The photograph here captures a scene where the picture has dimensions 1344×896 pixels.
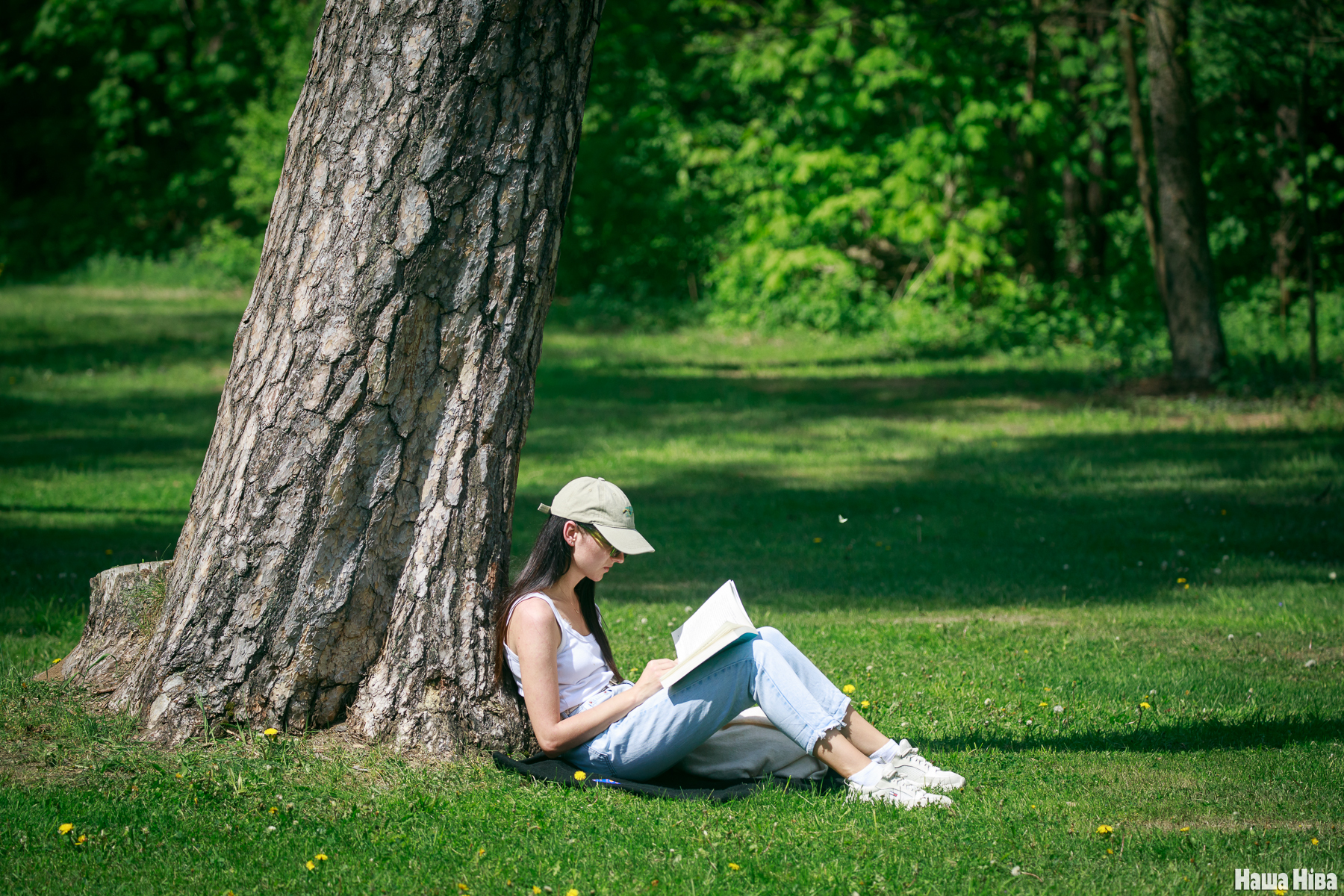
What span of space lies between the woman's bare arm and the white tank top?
15cm

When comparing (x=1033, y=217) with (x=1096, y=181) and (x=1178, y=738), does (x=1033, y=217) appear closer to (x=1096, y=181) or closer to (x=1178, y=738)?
(x=1096, y=181)

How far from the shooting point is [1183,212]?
14906 mm

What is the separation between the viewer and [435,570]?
14.7 feet

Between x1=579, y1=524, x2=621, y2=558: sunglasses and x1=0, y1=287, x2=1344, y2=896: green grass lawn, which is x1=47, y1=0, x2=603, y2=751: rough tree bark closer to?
x1=0, y1=287, x2=1344, y2=896: green grass lawn

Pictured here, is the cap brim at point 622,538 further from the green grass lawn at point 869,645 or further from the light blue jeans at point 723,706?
the green grass lawn at point 869,645

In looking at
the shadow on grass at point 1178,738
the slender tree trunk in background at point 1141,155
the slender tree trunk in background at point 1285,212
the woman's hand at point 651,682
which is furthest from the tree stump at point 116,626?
the slender tree trunk in background at point 1285,212

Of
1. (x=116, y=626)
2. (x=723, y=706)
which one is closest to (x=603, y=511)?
(x=723, y=706)

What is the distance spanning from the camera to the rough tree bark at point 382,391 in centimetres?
430

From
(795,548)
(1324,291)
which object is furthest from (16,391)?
(1324,291)

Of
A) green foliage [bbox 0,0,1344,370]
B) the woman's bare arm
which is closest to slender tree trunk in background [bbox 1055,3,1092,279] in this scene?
green foliage [bbox 0,0,1344,370]

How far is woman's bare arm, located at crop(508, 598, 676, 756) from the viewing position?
4344 mm

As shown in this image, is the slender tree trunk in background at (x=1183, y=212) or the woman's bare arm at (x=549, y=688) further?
the slender tree trunk in background at (x=1183, y=212)

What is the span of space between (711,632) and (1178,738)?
7.50ft

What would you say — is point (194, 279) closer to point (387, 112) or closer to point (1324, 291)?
point (1324, 291)
